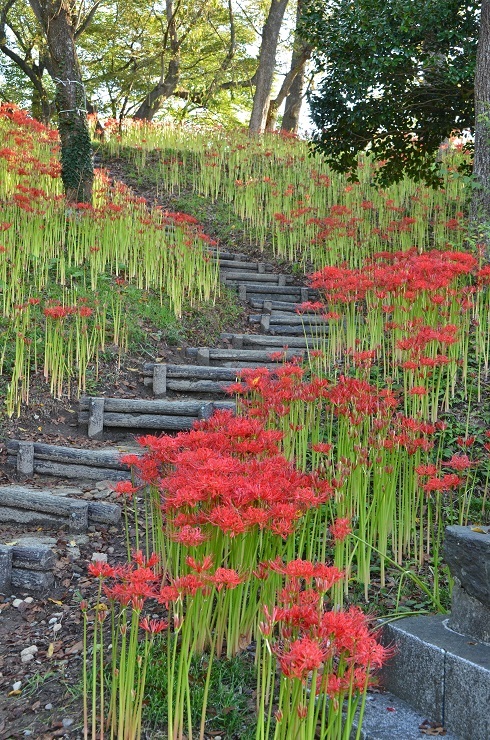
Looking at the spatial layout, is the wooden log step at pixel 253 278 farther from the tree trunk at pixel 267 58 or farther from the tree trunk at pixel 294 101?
the tree trunk at pixel 294 101

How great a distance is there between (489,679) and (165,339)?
4809mm

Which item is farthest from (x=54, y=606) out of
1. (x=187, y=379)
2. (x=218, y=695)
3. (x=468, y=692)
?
(x=187, y=379)

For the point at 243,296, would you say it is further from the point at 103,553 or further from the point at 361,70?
the point at 103,553

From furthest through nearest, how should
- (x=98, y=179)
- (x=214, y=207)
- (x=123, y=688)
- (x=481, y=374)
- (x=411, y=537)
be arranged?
(x=214, y=207) → (x=98, y=179) → (x=481, y=374) → (x=411, y=537) → (x=123, y=688)

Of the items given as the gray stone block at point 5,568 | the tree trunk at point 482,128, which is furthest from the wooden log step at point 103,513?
the tree trunk at point 482,128

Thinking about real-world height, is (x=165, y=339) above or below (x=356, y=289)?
below

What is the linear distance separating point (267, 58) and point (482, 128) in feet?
29.0

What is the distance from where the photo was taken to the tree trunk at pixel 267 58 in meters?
14.6

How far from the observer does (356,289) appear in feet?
17.3

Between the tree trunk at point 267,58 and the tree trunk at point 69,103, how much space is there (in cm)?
670

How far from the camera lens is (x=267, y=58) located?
1464 cm

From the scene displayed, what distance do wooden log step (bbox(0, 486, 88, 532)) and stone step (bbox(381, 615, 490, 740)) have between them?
1898mm

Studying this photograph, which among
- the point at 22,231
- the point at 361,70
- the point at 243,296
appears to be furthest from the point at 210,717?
the point at 361,70

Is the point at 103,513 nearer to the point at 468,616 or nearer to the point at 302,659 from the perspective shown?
the point at 468,616
